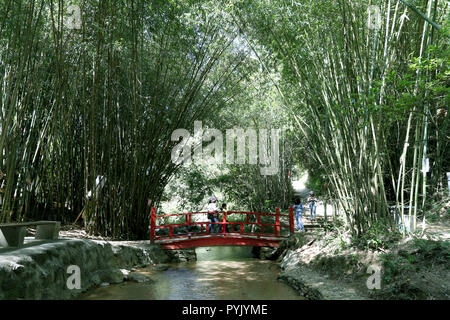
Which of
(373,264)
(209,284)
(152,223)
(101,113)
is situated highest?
(101,113)

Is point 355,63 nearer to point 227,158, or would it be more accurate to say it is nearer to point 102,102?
point 102,102

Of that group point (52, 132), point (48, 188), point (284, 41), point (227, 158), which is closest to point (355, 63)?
point (284, 41)

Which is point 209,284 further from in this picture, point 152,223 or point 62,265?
point 62,265

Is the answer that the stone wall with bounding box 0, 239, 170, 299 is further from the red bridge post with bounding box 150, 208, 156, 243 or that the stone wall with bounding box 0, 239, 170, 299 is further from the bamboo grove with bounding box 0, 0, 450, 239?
the bamboo grove with bounding box 0, 0, 450, 239

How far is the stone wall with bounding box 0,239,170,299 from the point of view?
2.88 m

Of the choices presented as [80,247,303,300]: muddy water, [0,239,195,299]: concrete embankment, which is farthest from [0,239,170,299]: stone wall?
[80,247,303,300]: muddy water

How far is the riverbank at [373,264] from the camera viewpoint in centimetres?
306

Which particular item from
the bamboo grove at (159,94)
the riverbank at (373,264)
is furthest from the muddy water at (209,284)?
the bamboo grove at (159,94)

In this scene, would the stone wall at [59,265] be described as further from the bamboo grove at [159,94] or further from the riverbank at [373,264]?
the riverbank at [373,264]

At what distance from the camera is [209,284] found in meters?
4.65

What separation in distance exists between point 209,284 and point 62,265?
1895 mm

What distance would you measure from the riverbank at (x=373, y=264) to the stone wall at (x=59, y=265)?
2.32 metres

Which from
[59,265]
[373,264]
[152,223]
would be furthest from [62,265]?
[373,264]

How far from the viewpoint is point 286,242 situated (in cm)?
627
